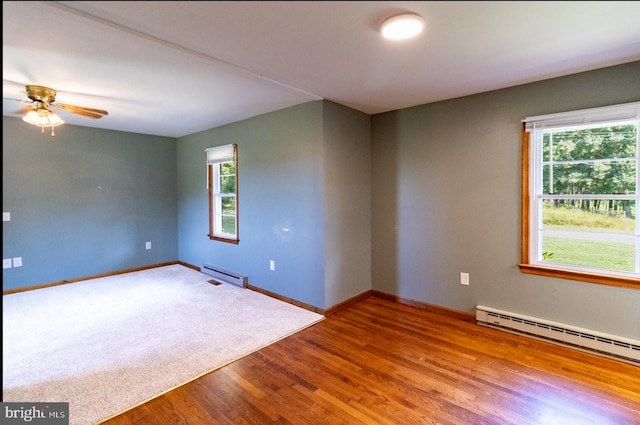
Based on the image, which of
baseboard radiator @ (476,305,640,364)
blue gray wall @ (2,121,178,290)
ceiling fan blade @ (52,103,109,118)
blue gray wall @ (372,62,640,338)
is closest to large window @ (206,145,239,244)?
blue gray wall @ (2,121,178,290)

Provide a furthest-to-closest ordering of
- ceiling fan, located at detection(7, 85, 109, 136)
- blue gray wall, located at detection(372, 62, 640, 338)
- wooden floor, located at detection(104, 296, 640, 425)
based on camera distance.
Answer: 1. ceiling fan, located at detection(7, 85, 109, 136)
2. blue gray wall, located at detection(372, 62, 640, 338)
3. wooden floor, located at detection(104, 296, 640, 425)

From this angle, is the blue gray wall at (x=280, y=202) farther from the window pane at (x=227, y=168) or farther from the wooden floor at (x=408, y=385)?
the wooden floor at (x=408, y=385)

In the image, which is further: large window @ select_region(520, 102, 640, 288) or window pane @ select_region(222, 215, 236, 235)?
→ window pane @ select_region(222, 215, 236, 235)

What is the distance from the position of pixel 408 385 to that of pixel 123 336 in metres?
2.45

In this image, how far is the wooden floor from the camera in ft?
6.07

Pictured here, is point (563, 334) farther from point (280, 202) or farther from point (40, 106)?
point (40, 106)

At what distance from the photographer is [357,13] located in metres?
1.68

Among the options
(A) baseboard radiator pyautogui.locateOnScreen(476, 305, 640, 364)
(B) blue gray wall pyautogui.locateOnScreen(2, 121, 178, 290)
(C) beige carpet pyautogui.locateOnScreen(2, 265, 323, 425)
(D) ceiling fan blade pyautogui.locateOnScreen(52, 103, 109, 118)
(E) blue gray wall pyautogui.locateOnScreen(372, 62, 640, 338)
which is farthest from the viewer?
(B) blue gray wall pyautogui.locateOnScreen(2, 121, 178, 290)

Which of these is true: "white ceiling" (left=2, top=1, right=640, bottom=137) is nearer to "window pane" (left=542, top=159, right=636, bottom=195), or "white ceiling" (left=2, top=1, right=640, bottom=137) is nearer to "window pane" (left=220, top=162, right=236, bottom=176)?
"window pane" (left=542, top=159, right=636, bottom=195)

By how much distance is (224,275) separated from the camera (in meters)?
4.47

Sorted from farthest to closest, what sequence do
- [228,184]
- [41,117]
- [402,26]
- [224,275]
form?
[228,184] < [224,275] < [41,117] < [402,26]

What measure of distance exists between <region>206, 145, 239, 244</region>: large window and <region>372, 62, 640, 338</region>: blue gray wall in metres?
2.08

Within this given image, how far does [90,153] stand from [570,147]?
5.79 meters

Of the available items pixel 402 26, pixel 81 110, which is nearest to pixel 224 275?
pixel 81 110
